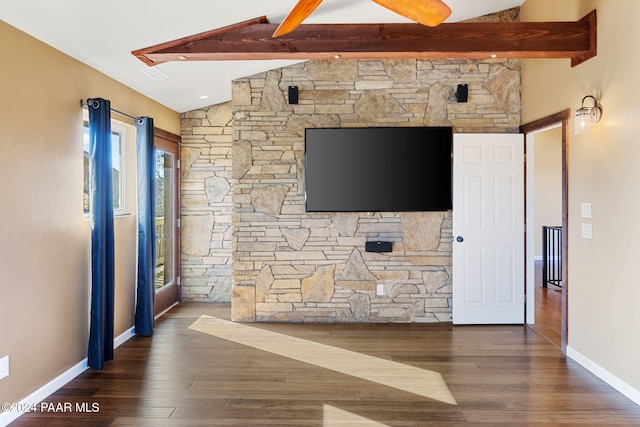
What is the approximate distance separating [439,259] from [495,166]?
3.80 feet

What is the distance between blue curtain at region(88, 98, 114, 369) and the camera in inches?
131

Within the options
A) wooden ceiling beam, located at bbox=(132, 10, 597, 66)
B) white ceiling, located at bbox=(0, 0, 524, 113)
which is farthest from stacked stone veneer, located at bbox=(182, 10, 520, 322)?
wooden ceiling beam, located at bbox=(132, 10, 597, 66)

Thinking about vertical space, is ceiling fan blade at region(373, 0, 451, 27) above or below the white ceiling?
below

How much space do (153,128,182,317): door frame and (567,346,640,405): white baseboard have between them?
168 inches

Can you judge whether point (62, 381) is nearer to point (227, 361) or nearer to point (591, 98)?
point (227, 361)

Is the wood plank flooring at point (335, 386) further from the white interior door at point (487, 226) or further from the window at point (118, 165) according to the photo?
the window at point (118, 165)

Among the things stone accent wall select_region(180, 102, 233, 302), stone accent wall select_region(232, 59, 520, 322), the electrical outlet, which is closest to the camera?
the electrical outlet

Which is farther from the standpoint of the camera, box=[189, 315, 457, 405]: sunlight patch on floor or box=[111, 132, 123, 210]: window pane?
box=[111, 132, 123, 210]: window pane

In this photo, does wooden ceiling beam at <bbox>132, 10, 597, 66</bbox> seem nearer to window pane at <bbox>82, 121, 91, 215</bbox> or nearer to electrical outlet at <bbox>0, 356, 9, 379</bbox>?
window pane at <bbox>82, 121, 91, 215</bbox>

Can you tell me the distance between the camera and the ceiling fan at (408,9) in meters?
2.05

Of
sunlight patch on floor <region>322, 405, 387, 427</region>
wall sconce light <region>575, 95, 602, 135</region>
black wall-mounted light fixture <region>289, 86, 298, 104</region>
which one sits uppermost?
black wall-mounted light fixture <region>289, 86, 298, 104</region>

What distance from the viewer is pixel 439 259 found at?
4.68 metres

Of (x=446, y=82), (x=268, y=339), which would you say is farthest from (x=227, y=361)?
(x=446, y=82)

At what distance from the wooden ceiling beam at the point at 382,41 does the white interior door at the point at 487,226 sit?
1277 mm
